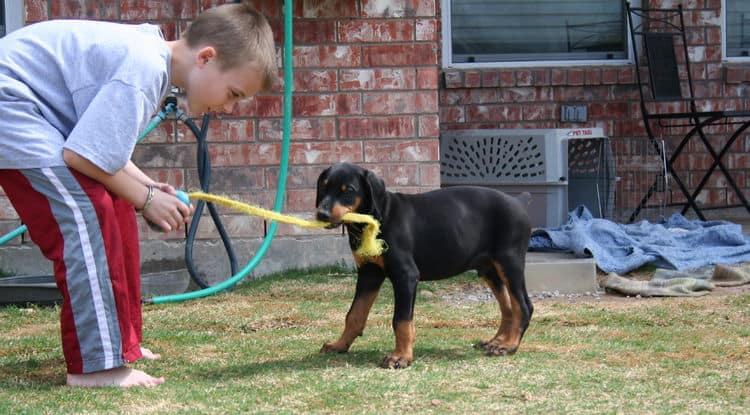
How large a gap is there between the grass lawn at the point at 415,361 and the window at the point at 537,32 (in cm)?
292

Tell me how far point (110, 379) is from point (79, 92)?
0.89 m

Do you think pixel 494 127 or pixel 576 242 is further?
pixel 494 127

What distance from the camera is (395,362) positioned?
3.49 metres

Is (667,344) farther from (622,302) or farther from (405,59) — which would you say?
(405,59)

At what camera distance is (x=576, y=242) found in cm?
593

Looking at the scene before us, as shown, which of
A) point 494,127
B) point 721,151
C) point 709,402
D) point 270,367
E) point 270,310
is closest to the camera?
point 709,402

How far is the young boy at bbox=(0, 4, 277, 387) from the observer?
3.00 metres

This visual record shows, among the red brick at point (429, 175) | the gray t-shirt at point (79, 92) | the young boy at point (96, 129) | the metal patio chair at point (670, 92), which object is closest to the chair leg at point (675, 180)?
the metal patio chair at point (670, 92)

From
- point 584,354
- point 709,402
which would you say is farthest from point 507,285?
point 709,402

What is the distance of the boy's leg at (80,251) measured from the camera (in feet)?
9.99

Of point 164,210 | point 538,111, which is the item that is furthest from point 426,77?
point 164,210

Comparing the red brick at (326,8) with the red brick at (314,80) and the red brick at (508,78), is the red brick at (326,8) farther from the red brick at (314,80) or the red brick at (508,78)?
the red brick at (508,78)

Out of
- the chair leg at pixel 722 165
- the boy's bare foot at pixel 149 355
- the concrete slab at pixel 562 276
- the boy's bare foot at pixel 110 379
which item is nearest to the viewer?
the boy's bare foot at pixel 110 379

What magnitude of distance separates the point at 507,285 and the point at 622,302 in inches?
A: 62.8
